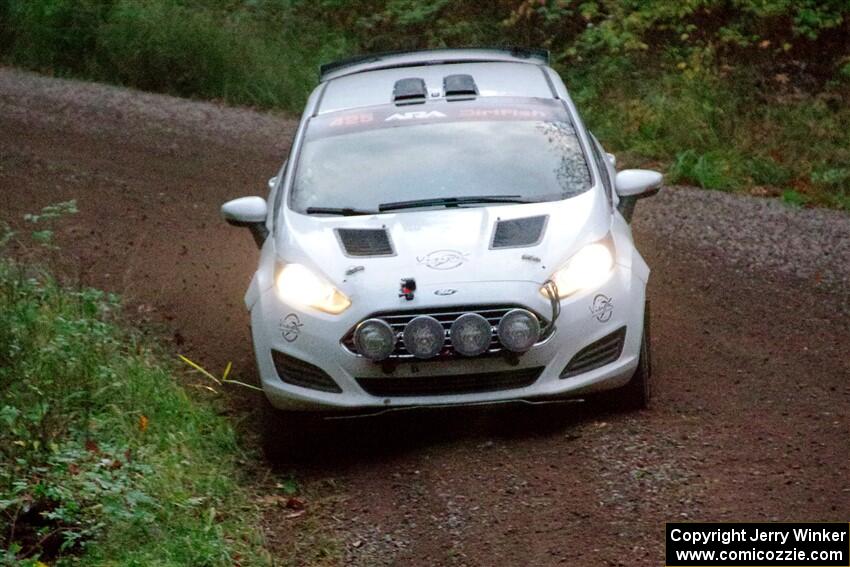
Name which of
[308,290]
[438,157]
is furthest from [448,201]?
[308,290]

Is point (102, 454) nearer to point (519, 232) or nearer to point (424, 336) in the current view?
point (424, 336)

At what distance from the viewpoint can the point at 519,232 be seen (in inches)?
283

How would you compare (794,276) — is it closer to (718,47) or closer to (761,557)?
(761,557)

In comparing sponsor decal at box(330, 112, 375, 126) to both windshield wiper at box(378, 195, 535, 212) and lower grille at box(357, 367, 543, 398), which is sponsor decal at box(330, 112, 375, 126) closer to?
windshield wiper at box(378, 195, 535, 212)

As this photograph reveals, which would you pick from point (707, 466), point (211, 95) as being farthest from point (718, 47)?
point (707, 466)

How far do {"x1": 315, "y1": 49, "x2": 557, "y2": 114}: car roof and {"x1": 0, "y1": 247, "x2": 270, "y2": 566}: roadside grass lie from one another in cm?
203

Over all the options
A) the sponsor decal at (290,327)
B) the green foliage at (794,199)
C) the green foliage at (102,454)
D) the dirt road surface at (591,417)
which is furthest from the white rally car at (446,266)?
the green foliage at (794,199)

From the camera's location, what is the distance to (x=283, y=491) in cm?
688

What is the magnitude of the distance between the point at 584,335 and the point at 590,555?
1455 mm

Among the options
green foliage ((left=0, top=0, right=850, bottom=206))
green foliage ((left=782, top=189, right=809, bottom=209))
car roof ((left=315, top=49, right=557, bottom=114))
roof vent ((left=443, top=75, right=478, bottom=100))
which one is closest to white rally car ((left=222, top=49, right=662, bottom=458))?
roof vent ((left=443, top=75, right=478, bottom=100))

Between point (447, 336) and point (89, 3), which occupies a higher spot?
point (447, 336)

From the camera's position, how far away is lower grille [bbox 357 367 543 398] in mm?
6848

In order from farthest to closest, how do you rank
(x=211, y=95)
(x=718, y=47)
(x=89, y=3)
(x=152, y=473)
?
1. (x=89, y=3)
2. (x=211, y=95)
3. (x=718, y=47)
4. (x=152, y=473)

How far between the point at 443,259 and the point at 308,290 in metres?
0.69
